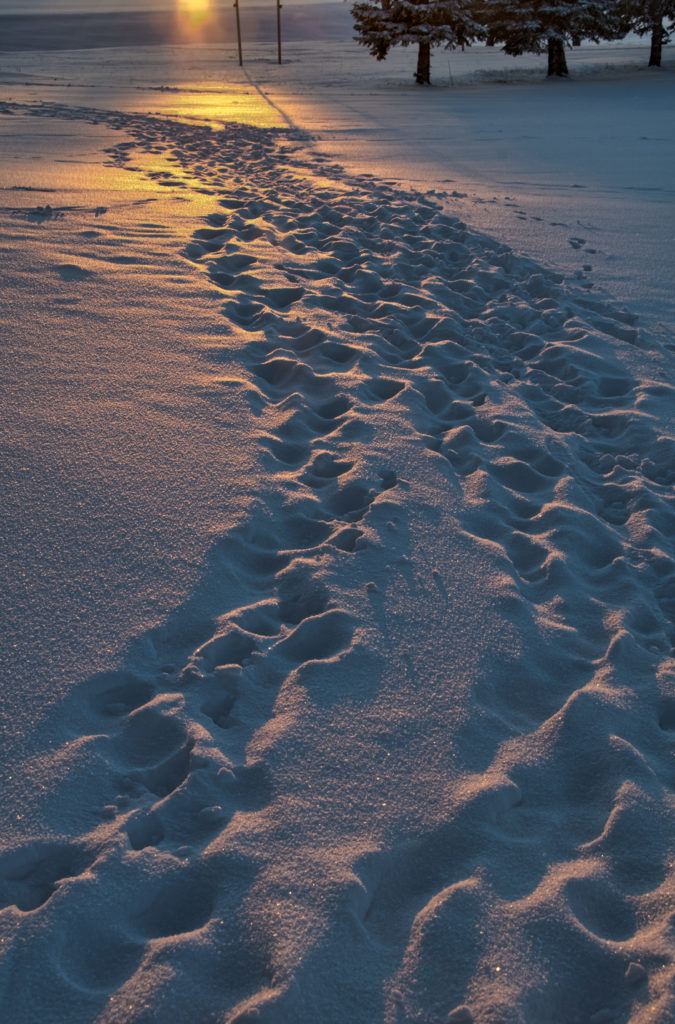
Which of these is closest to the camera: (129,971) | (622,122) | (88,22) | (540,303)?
(129,971)

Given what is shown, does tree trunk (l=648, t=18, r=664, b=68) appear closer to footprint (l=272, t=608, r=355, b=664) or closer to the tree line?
the tree line

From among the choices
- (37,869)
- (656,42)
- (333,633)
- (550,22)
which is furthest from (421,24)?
(37,869)

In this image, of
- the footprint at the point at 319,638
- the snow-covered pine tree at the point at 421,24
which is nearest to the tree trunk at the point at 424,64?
the snow-covered pine tree at the point at 421,24

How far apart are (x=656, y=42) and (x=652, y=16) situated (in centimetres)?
113

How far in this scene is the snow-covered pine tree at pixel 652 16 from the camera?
2270 centimetres

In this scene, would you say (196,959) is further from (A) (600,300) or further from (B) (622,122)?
(B) (622,122)

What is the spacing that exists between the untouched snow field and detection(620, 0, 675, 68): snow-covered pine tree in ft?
73.7

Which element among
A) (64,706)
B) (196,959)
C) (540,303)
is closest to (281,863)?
(196,959)

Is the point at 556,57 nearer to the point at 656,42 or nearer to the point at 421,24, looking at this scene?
the point at 656,42

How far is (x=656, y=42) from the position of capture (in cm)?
2414

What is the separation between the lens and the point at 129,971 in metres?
1.53

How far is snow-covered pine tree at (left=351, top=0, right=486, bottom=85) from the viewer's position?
21.4m

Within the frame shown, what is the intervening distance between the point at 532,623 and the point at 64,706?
1.50 metres

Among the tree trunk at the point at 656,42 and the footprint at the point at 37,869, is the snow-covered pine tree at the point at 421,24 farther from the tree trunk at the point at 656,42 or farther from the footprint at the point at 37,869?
the footprint at the point at 37,869
